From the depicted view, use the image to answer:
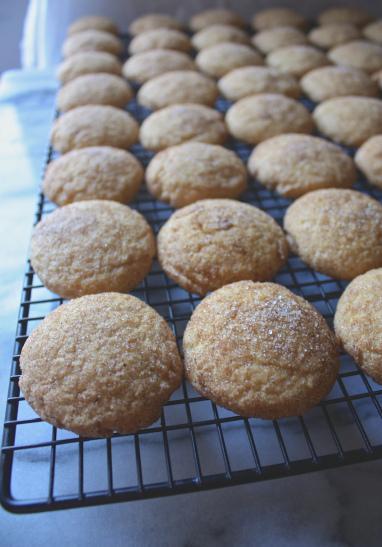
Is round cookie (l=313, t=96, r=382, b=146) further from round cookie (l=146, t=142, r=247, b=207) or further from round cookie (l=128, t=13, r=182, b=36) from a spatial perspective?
round cookie (l=128, t=13, r=182, b=36)

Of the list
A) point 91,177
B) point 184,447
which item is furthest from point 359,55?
point 184,447

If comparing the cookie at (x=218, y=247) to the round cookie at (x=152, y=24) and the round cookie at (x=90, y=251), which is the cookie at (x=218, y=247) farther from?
the round cookie at (x=152, y=24)

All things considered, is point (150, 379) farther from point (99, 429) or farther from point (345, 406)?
point (345, 406)

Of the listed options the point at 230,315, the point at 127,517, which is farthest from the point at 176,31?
the point at 127,517

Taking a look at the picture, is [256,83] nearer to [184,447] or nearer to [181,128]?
[181,128]

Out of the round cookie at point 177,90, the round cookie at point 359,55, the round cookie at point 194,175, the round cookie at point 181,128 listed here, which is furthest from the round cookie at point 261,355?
the round cookie at point 359,55

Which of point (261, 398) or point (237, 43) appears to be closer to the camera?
point (261, 398)
